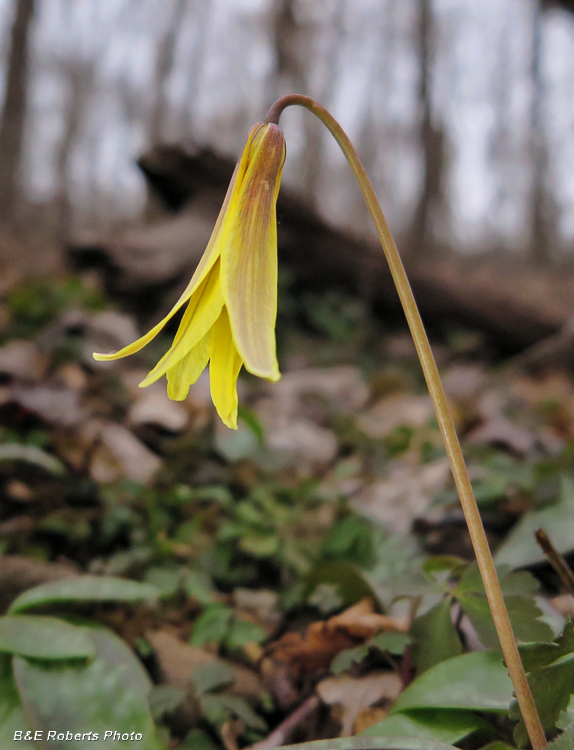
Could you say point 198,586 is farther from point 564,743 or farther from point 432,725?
point 564,743

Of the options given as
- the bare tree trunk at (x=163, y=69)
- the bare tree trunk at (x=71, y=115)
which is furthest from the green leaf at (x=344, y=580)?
the bare tree trunk at (x=71, y=115)

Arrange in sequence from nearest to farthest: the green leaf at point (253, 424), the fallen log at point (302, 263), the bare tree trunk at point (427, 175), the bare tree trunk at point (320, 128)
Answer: the green leaf at point (253, 424) → the fallen log at point (302, 263) → the bare tree trunk at point (427, 175) → the bare tree trunk at point (320, 128)

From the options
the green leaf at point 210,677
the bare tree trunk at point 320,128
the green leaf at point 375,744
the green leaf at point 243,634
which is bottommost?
the green leaf at point 210,677

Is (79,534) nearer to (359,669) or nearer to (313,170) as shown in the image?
(359,669)

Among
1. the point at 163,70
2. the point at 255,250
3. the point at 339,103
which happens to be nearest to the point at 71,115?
the point at 163,70

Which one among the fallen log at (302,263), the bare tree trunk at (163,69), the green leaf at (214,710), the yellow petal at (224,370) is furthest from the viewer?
the bare tree trunk at (163,69)

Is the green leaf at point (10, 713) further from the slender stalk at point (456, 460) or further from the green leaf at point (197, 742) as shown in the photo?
the slender stalk at point (456, 460)

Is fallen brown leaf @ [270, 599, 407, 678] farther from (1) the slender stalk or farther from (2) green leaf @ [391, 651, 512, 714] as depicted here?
(1) the slender stalk
